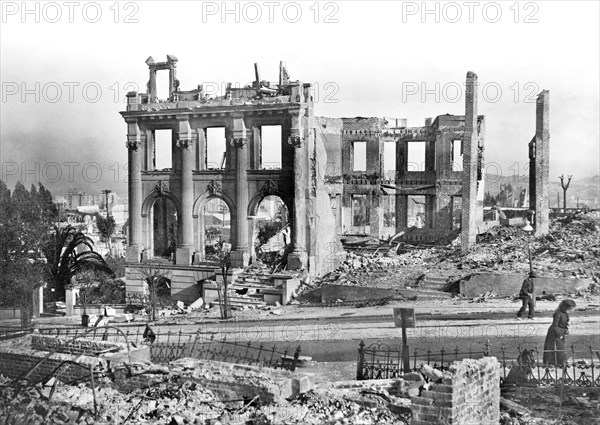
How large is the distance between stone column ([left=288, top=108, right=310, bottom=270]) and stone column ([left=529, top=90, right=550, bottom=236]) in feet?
44.5

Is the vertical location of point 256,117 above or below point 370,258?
above

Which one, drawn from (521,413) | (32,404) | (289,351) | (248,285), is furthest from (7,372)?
(248,285)

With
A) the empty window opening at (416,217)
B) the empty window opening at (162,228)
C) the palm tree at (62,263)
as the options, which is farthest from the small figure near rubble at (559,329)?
the empty window opening at (416,217)

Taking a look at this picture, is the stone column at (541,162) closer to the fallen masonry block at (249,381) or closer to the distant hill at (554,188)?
the fallen masonry block at (249,381)

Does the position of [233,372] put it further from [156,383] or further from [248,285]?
[248,285]

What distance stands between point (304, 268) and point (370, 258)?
16.5 feet

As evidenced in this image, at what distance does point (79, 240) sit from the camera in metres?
40.2

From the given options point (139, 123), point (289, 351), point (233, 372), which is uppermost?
point (139, 123)

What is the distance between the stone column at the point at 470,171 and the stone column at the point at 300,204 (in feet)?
27.5

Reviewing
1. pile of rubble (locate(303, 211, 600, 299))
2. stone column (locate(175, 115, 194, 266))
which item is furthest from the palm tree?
pile of rubble (locate(303, 211, 600, 299))

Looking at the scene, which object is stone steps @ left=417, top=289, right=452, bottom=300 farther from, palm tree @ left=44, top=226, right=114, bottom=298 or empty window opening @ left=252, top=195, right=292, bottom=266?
palm tree @ left=44, top=226, right=114, bottom=298

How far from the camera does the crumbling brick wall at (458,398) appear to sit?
9.66 meters

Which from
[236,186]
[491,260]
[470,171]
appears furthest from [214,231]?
[491,260]

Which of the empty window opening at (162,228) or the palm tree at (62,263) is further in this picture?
the empty window opening at (162,228)
